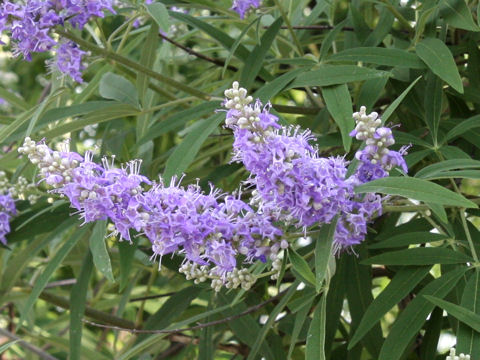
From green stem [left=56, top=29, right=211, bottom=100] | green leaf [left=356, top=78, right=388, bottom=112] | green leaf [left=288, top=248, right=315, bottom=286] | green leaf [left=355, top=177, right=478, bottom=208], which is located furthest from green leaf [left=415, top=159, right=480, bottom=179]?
green stem [left=56, top=29, right=211, bottom=100]

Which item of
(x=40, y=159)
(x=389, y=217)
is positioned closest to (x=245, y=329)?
(x=389, y=217)

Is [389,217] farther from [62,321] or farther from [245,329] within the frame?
[62,321]

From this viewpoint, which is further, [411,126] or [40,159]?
[411,126]

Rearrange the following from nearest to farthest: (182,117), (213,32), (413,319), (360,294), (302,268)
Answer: (302,268)
(413,319)
(360,294)
(182,117)
(213,32)

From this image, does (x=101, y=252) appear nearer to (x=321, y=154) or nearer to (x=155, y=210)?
(x=155, y=210)

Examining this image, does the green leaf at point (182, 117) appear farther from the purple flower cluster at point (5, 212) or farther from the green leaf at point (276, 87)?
the purple flower cluster at point (5, 212)

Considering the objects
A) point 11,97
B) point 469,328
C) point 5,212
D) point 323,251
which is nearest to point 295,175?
point 323,251

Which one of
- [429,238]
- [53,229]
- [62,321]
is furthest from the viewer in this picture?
[62,321]

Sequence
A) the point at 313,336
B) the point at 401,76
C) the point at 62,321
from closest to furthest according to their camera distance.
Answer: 1. the point at 313,336
2. the point at 401,76
3. the point at 62,321
